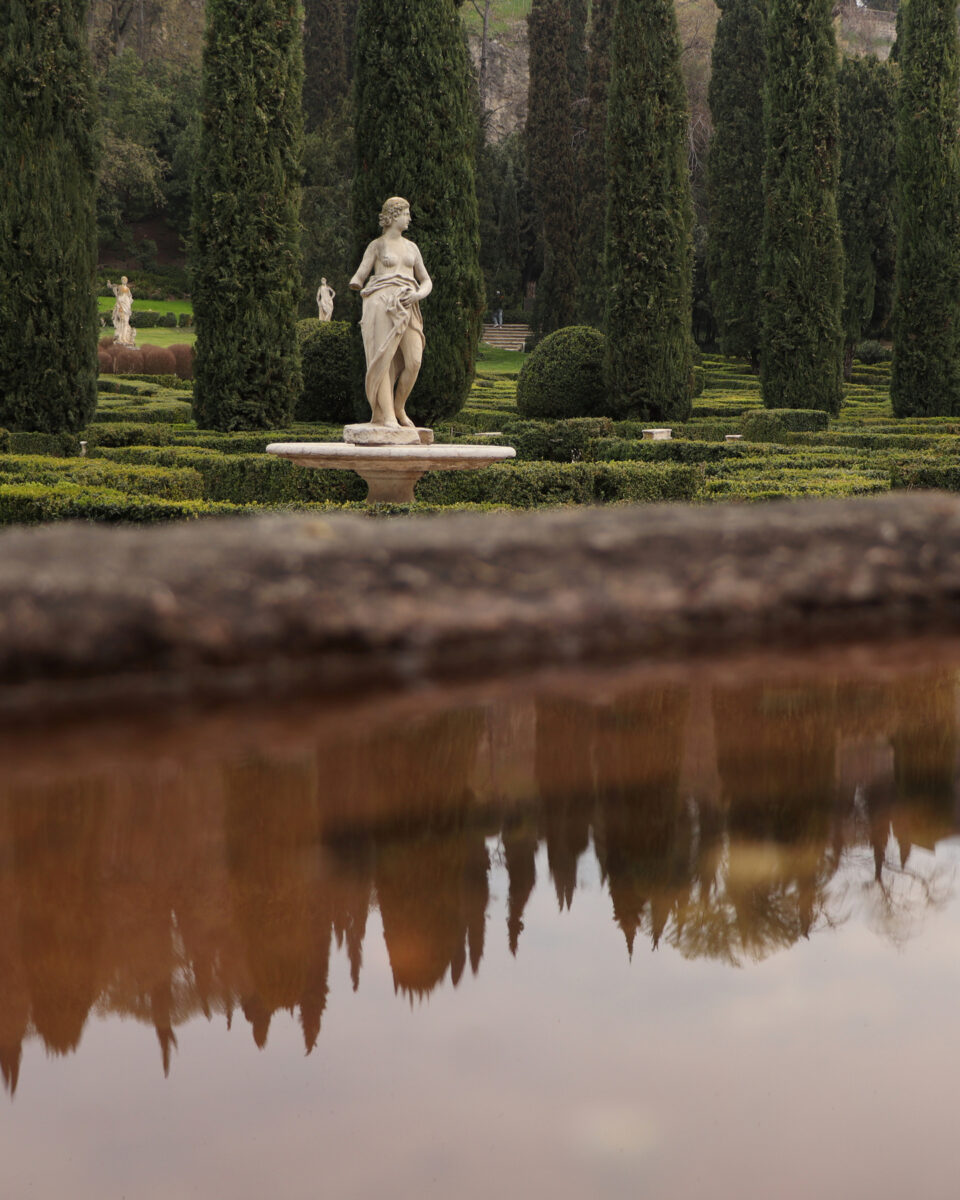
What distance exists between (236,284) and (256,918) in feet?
47.4

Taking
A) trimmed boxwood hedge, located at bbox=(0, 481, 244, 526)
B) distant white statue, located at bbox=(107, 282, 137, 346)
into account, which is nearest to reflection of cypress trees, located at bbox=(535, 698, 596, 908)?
trimmed boxwood hedge, located at bbox=(0, 481, 244, 526)

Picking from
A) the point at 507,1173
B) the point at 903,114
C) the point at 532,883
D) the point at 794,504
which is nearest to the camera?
the point at 507,1173

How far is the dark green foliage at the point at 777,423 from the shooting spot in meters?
15.5

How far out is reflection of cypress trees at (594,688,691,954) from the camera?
1.20m

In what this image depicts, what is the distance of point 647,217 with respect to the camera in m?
17.5

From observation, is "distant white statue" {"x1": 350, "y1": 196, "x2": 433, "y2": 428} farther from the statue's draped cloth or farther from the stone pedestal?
the stone pedestal

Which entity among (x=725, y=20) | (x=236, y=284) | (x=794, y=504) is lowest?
(x=794, y=504)

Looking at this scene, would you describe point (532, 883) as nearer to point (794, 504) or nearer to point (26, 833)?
point (26, 833)

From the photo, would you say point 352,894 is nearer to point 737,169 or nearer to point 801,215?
point 801,215

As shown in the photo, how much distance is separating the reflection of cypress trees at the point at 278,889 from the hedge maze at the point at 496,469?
6365 mm

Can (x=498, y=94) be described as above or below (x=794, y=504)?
above

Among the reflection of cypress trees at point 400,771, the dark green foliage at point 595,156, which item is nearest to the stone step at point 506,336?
the dark green foliage at point 595,156

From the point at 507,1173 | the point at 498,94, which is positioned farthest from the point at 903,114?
the point at 498,94

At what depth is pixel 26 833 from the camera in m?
1.14
